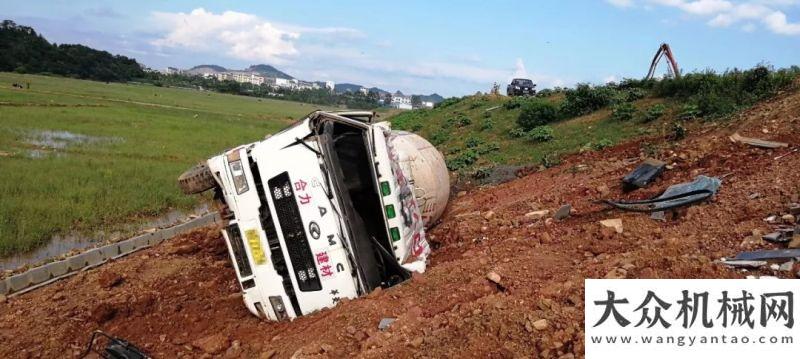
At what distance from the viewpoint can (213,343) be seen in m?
5.24

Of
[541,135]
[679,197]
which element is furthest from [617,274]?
[541,135]

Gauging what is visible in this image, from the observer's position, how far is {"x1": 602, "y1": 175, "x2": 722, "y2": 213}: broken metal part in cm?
591

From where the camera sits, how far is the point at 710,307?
326cm

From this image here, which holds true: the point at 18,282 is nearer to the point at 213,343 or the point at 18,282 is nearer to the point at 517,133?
the point at 213,343

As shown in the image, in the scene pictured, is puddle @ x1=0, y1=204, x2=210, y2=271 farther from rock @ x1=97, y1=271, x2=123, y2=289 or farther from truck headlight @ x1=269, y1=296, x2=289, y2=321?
truck headlight @ x1=269, y1=296, x2=289, y2=321

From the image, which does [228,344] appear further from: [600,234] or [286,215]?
[600,234]

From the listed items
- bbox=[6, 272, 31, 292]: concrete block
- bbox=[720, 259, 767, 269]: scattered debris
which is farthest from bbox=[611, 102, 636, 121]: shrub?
bbox=[6, 272, 31, 292]: concrete block

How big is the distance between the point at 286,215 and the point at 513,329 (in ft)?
8.11

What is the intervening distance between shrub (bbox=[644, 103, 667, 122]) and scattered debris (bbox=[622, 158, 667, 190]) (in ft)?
19.8

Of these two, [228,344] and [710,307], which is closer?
[710,307]

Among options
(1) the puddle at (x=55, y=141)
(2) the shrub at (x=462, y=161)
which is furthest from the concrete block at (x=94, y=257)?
(1) the puddle at (x=55, y=141)

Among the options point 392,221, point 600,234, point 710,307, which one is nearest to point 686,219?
point 600,234

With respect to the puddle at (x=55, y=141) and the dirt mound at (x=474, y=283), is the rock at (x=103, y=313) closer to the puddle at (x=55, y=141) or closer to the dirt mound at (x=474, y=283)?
the dirt mound at (x=474, y=283)

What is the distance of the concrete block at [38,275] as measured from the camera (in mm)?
7527
